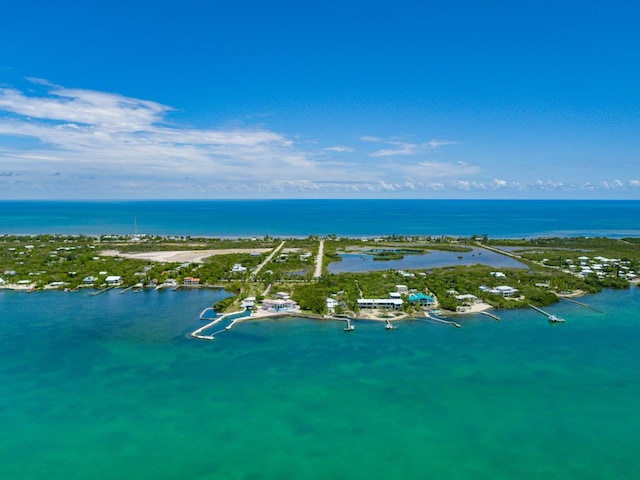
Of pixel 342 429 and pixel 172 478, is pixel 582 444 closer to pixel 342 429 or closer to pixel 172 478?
pixel 342 429

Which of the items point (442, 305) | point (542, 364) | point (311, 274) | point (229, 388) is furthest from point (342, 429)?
point (311, 274)

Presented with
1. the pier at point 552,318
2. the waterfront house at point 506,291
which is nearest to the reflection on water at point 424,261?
the waterfront house at point 506,291

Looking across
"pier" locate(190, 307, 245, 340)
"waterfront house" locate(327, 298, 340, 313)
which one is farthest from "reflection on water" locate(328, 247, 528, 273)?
Answer: "pier" locate(190, 307, 245, 340)

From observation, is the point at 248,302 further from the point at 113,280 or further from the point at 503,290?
the point at 503,290

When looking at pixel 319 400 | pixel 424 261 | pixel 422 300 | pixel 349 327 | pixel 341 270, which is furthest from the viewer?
pixel 424 261

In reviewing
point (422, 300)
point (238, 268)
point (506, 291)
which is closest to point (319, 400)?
point (422, 300)

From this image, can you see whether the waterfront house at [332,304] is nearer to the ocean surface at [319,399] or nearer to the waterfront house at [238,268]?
the ocean surface at [319,399]

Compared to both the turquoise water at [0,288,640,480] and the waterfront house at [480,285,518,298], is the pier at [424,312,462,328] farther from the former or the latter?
the waterfront house at [480,285,518,298]
